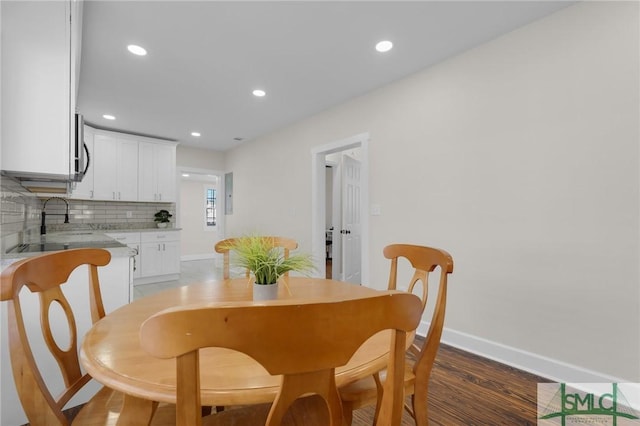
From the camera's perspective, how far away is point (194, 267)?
261 inches

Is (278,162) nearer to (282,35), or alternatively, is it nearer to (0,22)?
(282,35)

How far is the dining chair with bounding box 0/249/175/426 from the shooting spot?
79cm

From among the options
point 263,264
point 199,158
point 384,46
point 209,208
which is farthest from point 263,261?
point 209,208

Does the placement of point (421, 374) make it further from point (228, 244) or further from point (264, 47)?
point (264, 47)

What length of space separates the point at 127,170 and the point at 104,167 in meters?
0.31

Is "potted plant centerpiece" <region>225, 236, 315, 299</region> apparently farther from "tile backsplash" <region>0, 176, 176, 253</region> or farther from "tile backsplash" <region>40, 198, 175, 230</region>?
"tile backsplash" <region>40, 198, 175, 230</region>

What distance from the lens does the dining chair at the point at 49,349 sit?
79 cm

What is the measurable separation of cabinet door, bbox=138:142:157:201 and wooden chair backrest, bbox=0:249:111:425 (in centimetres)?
425

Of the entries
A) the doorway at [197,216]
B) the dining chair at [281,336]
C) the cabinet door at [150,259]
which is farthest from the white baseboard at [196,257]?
the dining chair at [281,336]

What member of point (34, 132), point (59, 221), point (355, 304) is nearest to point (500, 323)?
point (355, 304)

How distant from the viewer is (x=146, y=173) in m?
5.07

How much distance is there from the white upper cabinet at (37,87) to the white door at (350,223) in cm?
341

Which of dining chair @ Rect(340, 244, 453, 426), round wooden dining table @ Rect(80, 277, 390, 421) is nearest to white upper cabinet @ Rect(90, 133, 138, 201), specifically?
round wooden dining table @ Rect(80, 277, 390, 421)

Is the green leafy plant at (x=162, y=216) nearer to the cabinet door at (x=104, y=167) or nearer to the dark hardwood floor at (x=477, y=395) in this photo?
the cabinet door at (x=104, y=167)
